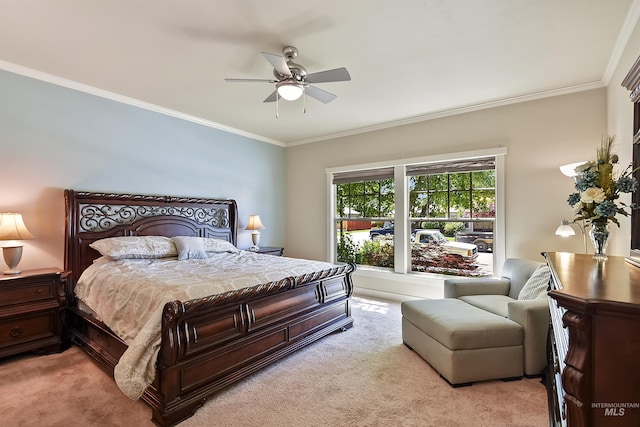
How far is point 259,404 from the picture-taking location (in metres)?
2.12

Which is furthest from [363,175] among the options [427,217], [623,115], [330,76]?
[623,115]

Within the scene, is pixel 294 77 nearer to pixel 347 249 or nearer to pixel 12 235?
pixel 12 235

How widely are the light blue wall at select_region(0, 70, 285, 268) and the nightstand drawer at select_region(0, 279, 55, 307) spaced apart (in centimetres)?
45

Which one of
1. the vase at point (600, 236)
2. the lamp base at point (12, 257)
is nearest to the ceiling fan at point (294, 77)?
the vase at point (600, 236)

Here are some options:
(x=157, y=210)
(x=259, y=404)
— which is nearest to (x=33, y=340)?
(x=157, y=210)

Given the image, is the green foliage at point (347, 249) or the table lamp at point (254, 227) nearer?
the table lamp at point (254, 227)

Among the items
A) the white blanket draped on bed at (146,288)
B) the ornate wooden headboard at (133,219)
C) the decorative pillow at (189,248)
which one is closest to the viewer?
the white blanket draped on bed at (146,288)

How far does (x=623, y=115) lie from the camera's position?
2.63 metres

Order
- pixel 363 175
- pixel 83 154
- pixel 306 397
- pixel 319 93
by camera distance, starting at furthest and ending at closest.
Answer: pixel 363 175 → pixel 83 154 → pixel 319 93 → pixel 306 397

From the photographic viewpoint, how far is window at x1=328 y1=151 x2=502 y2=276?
414 cm

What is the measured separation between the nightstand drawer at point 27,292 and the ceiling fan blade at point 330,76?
3.06 metres

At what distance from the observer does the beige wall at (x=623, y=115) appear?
92.8 inches

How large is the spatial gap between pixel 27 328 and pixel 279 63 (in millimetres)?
3214

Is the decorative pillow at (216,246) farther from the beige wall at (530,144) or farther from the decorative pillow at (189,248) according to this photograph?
the beige wall at (530,144)
